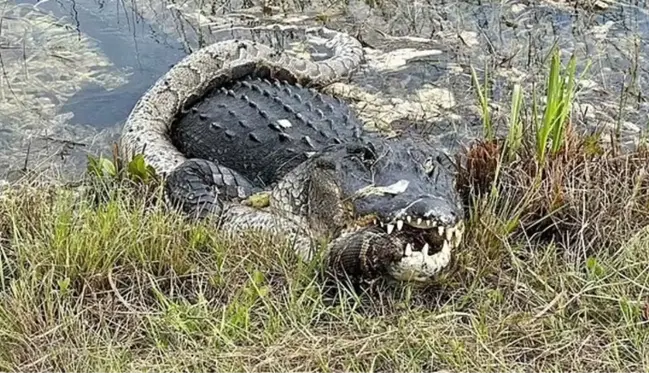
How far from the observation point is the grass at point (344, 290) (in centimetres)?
318

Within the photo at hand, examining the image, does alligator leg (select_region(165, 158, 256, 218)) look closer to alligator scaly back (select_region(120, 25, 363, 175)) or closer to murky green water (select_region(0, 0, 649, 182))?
alligator scaly back (select_region(120, 25, 363, 175))

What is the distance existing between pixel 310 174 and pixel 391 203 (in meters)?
0.62

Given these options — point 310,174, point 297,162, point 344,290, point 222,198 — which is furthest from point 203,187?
point 344,290

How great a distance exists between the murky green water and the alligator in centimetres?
30

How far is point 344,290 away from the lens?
3486mm

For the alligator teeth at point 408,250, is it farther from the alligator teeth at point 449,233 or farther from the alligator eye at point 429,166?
the alligator eye at point 429,166

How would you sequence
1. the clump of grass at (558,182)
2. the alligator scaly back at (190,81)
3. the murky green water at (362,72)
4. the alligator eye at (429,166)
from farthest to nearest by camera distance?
the murky green water at (362,72) → the alligator scaly back at (190,81) → the clump of grass at (558,182) → the alligator eye at (429,166)

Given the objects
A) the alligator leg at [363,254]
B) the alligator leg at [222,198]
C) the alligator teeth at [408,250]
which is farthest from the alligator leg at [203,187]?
the alligator teeth at [408,250]

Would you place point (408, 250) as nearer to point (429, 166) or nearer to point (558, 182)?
point (429, 166)

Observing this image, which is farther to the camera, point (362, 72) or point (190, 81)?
point (362, 72)

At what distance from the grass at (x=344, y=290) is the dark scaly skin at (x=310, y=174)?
0.19 meters

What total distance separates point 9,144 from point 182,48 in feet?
4.54

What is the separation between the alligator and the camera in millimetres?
3355

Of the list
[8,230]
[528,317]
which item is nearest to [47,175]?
[8,230]
